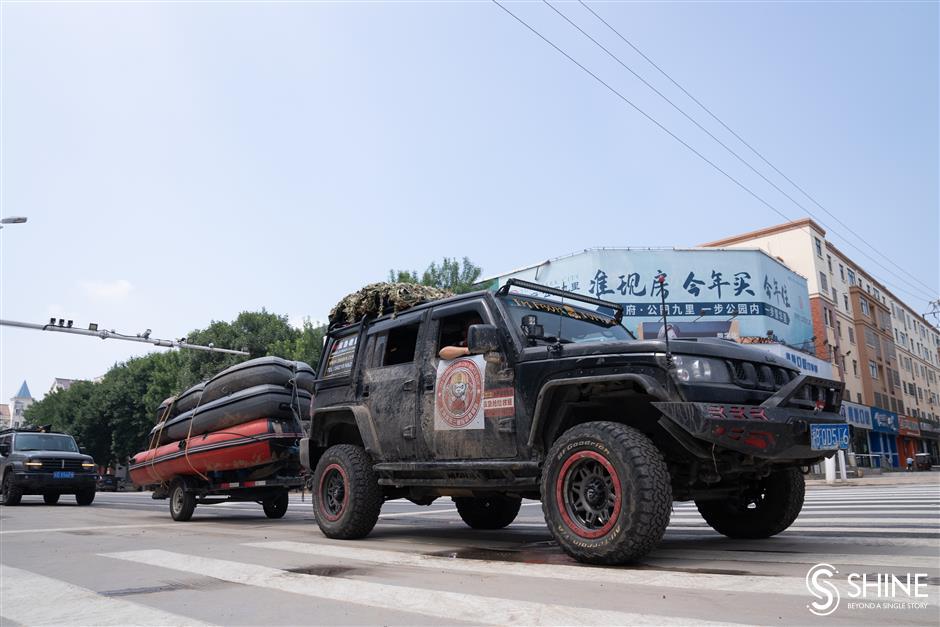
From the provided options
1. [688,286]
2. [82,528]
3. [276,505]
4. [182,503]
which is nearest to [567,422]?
[276,505]

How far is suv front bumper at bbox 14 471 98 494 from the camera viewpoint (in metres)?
16.4

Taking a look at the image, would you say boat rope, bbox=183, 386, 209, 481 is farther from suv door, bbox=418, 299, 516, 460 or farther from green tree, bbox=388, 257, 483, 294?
green tree, bbox=388, 257, 483, 294

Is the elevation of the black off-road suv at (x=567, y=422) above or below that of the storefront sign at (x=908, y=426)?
below

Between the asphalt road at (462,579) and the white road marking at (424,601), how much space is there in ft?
0.04

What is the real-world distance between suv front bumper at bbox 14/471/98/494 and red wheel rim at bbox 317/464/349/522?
13.0 m

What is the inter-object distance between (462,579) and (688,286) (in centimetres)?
3429

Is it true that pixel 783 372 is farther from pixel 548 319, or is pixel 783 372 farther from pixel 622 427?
pixel 548 319

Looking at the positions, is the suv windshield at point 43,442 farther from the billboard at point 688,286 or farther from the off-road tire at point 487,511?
the billboard at point 688,286

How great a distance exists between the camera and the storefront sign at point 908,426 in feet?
177

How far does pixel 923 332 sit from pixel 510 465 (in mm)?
83260

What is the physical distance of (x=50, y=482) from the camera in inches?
652

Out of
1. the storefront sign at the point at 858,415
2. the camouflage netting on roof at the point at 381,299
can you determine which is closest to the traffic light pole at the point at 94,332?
the camouflage netting on roof at the point at 381,299

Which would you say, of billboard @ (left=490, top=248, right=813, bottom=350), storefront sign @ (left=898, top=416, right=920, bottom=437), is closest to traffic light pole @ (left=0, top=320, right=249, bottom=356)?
billboard @ (left=490, top=248, right=813, bottom=350)

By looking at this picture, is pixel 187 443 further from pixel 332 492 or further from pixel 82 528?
pixel 332 492
